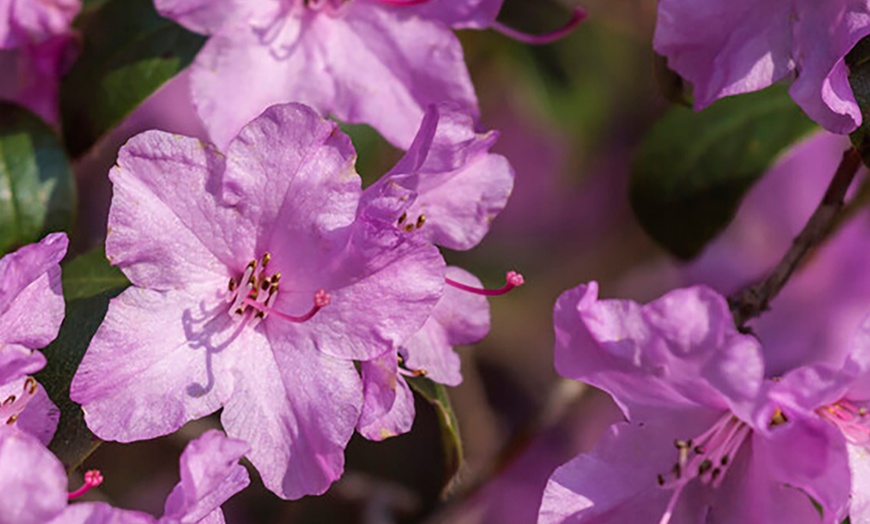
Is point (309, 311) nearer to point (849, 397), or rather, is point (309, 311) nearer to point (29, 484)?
point (29, 484)

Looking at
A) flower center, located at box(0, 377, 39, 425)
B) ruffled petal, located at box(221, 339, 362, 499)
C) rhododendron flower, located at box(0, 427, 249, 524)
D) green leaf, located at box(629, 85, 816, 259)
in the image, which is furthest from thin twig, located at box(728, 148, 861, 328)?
flower center, located at box(0, 377, 39, 425)

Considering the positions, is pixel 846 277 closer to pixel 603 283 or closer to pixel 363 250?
pixel 603 283

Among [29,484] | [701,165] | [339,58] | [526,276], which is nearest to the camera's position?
[29,484]

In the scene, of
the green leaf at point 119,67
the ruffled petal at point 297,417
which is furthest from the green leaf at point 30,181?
the ruffled petal at point 297,417

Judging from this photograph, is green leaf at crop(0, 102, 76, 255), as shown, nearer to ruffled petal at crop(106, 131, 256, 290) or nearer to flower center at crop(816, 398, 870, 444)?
ruffled petal at crop(106, 131, 256, 290)

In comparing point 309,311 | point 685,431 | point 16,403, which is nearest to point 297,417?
point 309,311

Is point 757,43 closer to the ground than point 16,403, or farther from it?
farther from it

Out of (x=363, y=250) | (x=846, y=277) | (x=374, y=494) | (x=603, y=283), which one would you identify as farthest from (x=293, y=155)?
(x=603, y=283)
